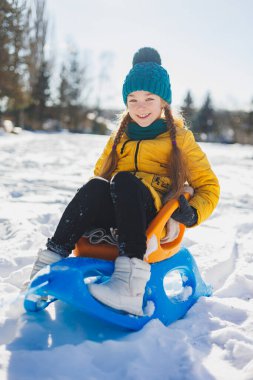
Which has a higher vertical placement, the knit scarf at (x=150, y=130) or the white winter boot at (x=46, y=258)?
the knit scarf at (x=150, y=130)

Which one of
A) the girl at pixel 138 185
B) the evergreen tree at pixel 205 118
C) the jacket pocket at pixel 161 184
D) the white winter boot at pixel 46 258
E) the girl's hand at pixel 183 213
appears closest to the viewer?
the girl at pixel 138 185

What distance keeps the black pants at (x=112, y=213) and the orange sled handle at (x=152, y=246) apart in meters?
0.05

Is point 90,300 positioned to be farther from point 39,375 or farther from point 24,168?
point 24,168

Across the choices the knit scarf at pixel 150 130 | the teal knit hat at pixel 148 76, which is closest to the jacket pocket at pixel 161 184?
the knit scarf at pixel 150 130

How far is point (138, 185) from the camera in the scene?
1.47 meters

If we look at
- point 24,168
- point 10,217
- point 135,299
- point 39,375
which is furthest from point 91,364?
point 24,168

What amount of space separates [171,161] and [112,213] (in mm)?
369

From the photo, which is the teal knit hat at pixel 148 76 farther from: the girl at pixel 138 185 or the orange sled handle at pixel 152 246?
the orange sled handle at pixel 152 246

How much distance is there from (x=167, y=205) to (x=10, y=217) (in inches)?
66.2

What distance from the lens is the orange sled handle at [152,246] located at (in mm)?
1485

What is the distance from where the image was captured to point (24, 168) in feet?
18.9

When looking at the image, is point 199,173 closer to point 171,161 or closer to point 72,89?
point 171,161

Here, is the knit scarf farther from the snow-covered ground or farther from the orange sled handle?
the snow-covered ground

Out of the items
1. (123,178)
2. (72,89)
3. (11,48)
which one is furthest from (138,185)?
(72,89)
